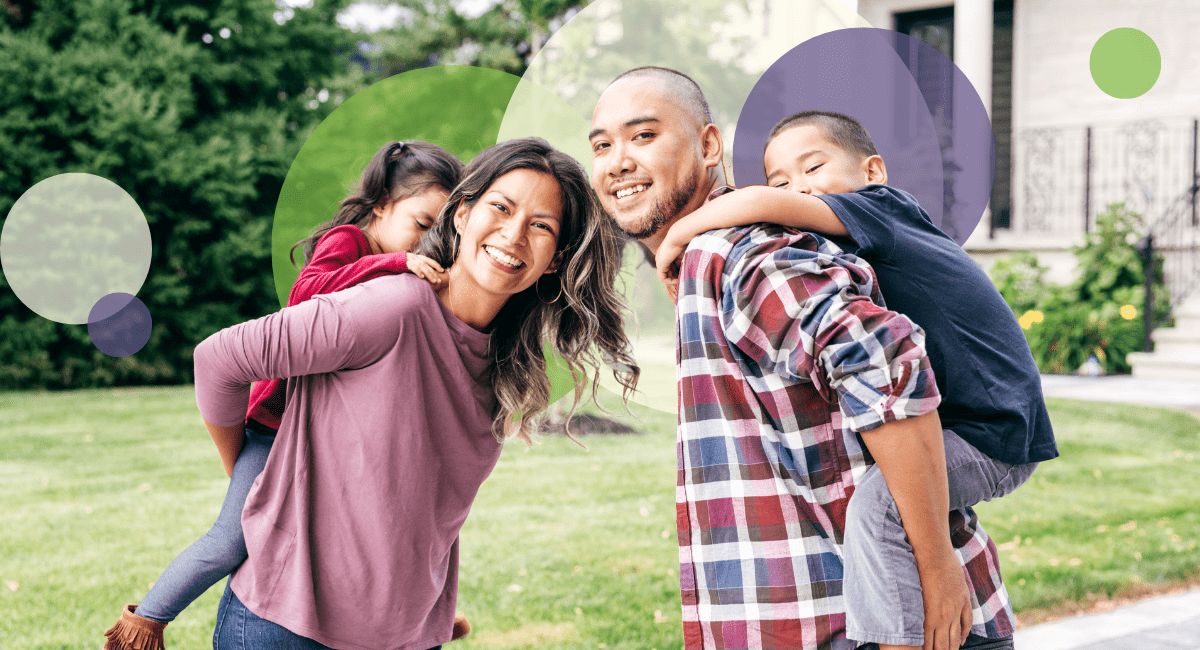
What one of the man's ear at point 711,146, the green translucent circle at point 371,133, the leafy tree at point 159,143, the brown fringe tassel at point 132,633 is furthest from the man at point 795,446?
the leafy tree at point 159,143

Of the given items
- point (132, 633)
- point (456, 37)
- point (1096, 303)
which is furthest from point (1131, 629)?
point (456, 37)

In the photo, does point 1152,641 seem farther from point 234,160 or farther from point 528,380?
point 234,160

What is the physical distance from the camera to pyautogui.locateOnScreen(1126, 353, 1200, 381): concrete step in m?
9.58

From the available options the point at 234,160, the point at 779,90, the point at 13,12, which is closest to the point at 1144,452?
the point at 779,90

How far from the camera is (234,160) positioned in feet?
40.8

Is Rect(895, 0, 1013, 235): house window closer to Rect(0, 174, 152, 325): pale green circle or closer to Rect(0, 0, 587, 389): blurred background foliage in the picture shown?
Rect(0, 0, 587, 389): blurred background foliage

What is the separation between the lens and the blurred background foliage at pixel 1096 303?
411 inches

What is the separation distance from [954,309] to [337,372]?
1.24m

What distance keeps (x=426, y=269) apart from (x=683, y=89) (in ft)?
2.26

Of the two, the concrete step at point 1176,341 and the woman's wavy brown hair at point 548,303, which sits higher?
the woman's wavy brown hair at point 548,303

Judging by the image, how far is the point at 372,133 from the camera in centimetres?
296

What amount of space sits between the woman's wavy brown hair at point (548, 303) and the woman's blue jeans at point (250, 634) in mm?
610

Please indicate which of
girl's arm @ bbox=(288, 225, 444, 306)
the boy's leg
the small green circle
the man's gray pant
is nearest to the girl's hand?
girl's arm @ bbox=(288, 225, 444, 306)

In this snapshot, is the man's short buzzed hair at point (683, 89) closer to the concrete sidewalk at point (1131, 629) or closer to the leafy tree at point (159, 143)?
the concrete sidewalk at point (1131, 629)
